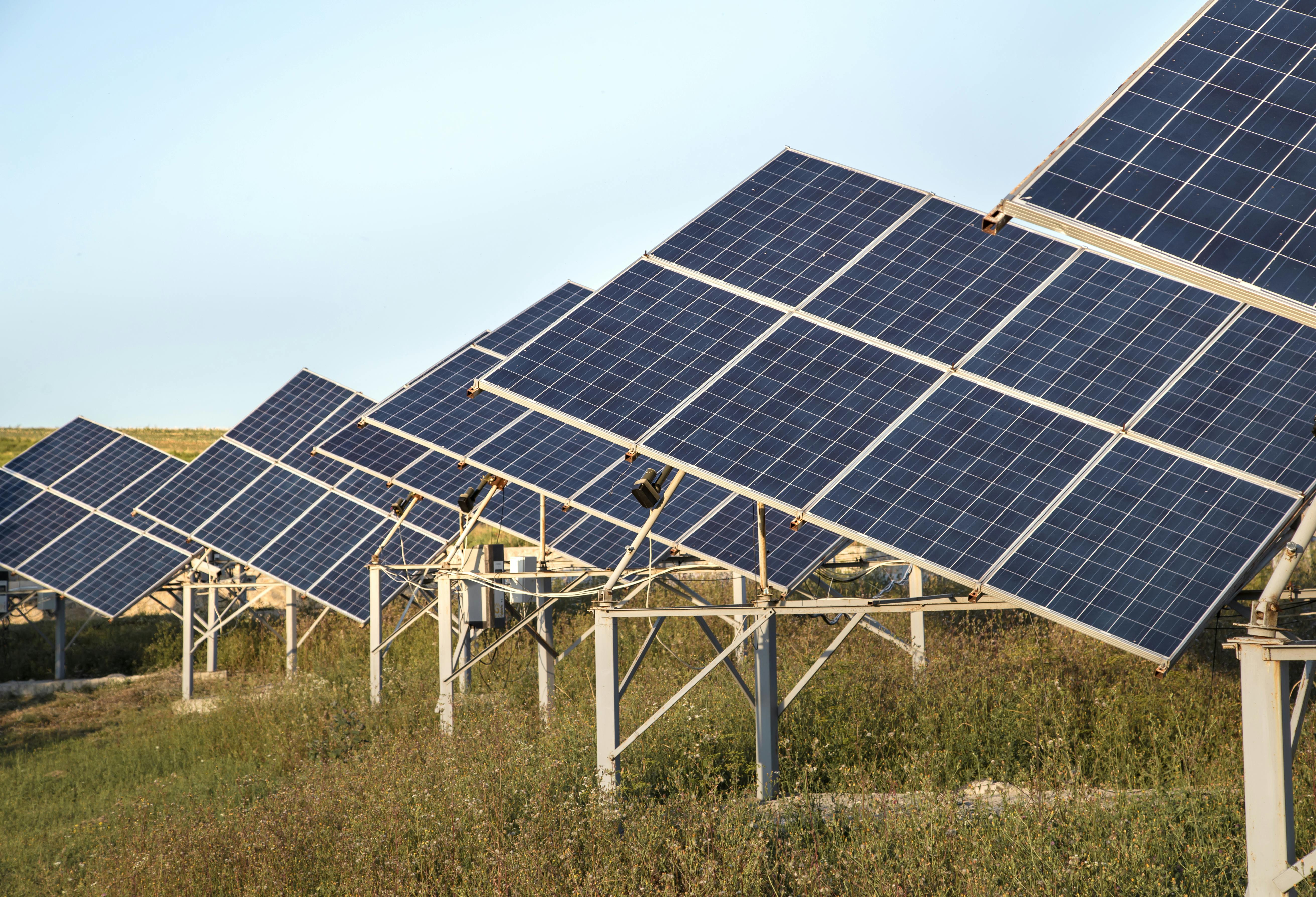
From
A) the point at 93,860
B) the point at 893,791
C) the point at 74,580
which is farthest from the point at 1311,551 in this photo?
the point at 74,580

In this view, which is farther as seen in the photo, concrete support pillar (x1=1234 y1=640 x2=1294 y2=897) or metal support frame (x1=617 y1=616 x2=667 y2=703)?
metal support frame (x1=617 y1=616 x2=667 y2=703)

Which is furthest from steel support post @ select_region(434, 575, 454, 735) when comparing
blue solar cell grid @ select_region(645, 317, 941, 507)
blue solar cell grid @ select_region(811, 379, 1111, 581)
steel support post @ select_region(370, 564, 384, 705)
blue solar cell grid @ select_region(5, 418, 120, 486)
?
blue solar cell grid @ select_region(5, 418, 120, 486)

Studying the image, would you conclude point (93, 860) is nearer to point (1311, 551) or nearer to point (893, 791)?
point (893, 791)

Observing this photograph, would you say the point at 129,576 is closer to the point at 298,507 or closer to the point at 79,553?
the point at 79,553

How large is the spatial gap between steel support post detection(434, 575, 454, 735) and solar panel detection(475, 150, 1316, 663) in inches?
278

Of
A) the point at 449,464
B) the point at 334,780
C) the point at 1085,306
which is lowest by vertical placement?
the point at 334,780

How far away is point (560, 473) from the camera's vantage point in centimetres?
1499

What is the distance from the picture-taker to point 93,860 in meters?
11.1

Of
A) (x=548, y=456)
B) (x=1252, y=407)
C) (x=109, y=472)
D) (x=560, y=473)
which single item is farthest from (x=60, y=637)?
(x=1252, y=407)

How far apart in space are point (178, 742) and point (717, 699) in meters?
9.92

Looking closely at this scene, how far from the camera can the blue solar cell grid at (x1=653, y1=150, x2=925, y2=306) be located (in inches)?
431

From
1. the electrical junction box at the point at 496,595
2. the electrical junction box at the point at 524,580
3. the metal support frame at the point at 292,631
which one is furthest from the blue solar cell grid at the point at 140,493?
the electrical junction box at the point at 524,580

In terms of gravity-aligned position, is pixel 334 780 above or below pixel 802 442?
below

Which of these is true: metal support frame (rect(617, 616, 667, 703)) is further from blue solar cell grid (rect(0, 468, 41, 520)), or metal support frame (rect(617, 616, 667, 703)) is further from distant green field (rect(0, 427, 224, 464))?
distant green field (rect(0, 427, 224, 464))
